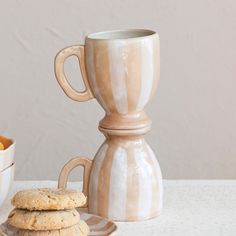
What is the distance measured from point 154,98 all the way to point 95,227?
799 millimetres

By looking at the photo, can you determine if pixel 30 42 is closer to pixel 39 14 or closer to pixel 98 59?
pixel 39 14

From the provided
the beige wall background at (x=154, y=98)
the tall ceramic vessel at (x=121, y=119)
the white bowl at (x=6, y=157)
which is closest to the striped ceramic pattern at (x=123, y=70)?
the tall ceramic vessel at (x=121, y=119)

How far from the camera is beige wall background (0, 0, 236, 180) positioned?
1.57m

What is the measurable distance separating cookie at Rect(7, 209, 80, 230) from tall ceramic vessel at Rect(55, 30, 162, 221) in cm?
13

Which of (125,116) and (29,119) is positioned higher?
(125,116)

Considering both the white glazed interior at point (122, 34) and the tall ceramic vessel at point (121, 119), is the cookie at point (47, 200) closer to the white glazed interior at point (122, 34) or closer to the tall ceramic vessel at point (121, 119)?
the tall ceramic vessel at point (121, 119)

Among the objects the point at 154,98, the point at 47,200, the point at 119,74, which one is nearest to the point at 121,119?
the point at 119,74

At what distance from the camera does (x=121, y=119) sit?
90cm

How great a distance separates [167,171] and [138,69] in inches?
32.0

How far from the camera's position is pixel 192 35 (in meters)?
1.58

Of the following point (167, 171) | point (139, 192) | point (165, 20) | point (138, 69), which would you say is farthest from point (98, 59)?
point (167, 171)

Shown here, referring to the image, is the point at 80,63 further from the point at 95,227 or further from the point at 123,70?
the point at 95,227

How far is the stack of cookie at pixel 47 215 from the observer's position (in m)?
0.76

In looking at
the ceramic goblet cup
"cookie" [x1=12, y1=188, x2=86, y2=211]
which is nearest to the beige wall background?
the ceramic goblet cup
